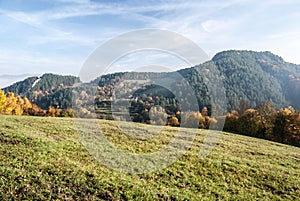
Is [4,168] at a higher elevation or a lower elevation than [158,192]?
higher

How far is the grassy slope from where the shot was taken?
13859 millimetres

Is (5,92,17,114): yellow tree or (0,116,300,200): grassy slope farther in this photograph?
(5,92,17,114): yellow tree

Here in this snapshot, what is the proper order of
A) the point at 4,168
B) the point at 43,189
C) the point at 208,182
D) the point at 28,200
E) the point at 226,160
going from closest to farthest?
1. the point at 28,200
2. the point at 43,189
3. the point at 4,168
4. the point at 208,182
5. the point at 226,160

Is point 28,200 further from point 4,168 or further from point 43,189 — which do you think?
point 4,168

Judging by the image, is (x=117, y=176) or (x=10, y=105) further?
(x=10, y=105)

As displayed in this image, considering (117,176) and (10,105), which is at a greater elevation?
(10,105)

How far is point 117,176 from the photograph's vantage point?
1697 centimetres

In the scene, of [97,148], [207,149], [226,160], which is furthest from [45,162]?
[207,149]

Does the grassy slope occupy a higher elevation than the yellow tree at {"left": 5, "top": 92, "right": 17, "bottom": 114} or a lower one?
lower

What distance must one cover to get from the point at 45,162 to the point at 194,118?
8043 centimetres

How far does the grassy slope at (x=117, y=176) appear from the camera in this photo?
1386 cm

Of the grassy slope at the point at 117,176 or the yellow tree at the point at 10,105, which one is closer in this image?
the grassy slope at the point at 117,176

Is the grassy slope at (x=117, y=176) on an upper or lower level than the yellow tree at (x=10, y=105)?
lower

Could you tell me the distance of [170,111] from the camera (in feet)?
466
